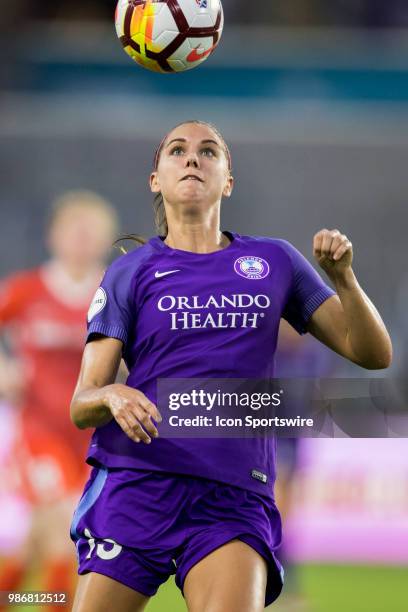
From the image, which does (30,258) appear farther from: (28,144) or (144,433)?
(144,433)

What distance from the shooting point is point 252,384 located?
12.0 feet

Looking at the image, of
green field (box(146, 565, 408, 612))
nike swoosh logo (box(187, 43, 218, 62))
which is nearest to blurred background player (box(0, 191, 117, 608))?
green field (box(146, 565, 408, 612))

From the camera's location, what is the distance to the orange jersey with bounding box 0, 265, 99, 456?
734 centimetres

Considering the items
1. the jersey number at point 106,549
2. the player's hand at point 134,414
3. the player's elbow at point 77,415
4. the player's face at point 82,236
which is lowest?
the jersey number at point 106,549

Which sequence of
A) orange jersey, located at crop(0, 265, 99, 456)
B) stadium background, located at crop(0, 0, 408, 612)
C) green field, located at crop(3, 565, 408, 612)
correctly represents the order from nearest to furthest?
1. green field, located at crop(3, 565, 408, 612)
2. orange jersey, located at crop(0, 265, 99, 456)
3. stadium background, located at crop(0, 0, 408, 612)

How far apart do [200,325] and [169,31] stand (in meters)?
1.31

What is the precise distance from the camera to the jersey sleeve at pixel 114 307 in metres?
3.65

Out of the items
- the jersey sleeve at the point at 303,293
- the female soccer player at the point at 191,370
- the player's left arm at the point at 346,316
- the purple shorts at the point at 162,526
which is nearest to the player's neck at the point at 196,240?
the female soccer player at the point at 191,370

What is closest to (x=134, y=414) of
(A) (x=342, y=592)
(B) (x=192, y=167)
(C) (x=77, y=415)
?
(C) (x=77, y=415)

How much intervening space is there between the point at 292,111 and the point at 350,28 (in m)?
1.18

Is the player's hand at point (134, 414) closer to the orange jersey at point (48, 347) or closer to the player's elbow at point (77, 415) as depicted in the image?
the player's elbow at point (77, 415)

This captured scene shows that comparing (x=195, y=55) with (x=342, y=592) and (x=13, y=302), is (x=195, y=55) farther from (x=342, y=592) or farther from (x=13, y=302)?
(x=342, y=592)

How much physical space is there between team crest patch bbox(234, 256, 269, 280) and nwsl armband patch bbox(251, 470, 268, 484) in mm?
623

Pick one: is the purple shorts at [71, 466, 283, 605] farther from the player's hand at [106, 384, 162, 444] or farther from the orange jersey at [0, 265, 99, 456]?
the orange jersey at [0, 265, 99, 456]
